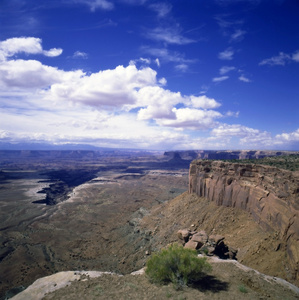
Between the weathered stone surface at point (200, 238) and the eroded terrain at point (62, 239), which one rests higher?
the weathered stone surface at point (200, 238)

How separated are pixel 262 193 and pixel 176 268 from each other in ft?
59.4

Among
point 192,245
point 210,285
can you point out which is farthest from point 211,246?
point 210,285

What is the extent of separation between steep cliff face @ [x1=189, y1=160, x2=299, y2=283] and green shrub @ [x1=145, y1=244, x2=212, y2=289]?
9.73 meters

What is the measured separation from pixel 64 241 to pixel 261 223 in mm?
38618

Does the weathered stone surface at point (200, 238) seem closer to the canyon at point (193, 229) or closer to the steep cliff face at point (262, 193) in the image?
the canyon at point (193, 229)

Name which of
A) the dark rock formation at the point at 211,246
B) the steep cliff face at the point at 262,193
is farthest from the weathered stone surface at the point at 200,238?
the steep cliff face at the point at 262,193

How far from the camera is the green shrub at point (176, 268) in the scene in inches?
636

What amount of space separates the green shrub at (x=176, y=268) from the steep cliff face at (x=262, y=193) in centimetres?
973

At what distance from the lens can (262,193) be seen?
1127 inches

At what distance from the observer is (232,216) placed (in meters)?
33.2

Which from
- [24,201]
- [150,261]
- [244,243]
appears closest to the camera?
[150,261]

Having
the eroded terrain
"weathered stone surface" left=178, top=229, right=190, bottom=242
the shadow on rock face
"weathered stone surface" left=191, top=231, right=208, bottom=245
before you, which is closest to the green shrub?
the shadow on rock face

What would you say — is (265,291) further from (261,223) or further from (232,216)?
(232,216)

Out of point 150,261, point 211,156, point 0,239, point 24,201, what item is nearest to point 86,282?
point 150,261
